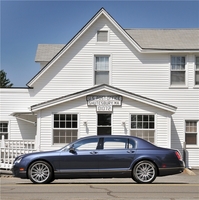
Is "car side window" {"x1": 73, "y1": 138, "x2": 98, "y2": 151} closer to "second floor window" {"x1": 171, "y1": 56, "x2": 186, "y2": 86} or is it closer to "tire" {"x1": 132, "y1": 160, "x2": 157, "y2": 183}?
"tire" {"x1": 132, "y1": 160, "x2": 157, "y2": 183}

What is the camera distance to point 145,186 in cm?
1309

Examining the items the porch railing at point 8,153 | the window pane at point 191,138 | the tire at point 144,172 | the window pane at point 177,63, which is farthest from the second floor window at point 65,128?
the tire at point 144,172

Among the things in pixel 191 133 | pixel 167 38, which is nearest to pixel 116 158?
pixel 191 133

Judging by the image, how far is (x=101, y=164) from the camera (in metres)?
14.0

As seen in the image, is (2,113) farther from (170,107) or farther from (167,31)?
(167,31)

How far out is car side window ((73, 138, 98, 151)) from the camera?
14250mm

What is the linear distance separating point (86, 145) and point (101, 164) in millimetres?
767

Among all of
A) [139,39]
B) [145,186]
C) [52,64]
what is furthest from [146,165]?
[139,39]

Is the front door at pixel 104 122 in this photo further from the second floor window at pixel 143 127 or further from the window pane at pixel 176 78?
the window pane at pixel 176 78

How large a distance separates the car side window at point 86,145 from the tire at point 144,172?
1438mm

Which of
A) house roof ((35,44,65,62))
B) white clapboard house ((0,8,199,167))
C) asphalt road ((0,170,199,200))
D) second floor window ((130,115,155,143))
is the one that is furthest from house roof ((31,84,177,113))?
asphalt road ((0,170,199,200))

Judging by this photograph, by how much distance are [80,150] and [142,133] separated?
9.34m

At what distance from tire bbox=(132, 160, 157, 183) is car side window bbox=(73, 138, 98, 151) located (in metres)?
1.44

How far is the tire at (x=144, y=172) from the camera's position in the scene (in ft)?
45.8
